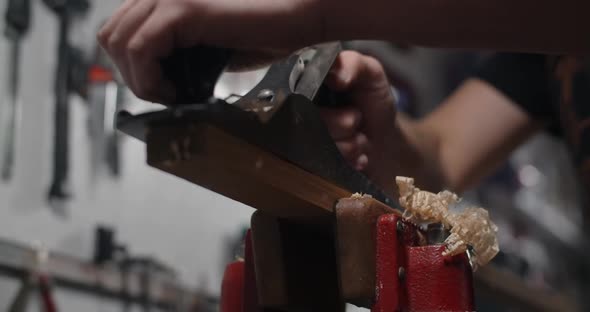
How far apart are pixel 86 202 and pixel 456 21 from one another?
75cm

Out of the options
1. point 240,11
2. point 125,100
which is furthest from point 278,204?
point 125,100

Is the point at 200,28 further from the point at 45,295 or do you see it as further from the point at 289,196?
the point at 45,295

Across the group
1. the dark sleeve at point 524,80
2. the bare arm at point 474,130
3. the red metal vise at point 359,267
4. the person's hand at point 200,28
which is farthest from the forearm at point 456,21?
the dark sleeve at point 524,80

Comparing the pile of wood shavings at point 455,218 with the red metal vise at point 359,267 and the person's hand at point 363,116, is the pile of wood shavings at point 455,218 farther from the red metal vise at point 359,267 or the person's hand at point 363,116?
the person's hand at point 363,116

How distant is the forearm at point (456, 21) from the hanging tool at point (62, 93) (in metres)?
0.66

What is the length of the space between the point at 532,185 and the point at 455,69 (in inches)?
23.1

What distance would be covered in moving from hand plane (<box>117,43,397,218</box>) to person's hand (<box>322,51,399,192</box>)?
95 mm

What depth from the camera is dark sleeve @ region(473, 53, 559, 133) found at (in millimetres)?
1315

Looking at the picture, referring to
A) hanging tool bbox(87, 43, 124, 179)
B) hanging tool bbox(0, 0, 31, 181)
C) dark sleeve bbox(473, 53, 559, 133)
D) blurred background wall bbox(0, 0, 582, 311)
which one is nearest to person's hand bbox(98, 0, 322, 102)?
blurred background wall bbox(0, 0, 582, 311)

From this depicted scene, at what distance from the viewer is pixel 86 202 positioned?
1.11 m

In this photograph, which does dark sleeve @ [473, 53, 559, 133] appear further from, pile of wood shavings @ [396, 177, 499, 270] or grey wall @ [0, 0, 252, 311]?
pile of wood shavings @ [396, 177, 499, 270]

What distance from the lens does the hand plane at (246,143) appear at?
47cm

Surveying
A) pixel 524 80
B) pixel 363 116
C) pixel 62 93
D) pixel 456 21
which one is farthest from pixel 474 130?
pixel 456 21

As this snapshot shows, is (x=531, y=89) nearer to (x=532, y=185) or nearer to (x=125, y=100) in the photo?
(x=125, y=100)
